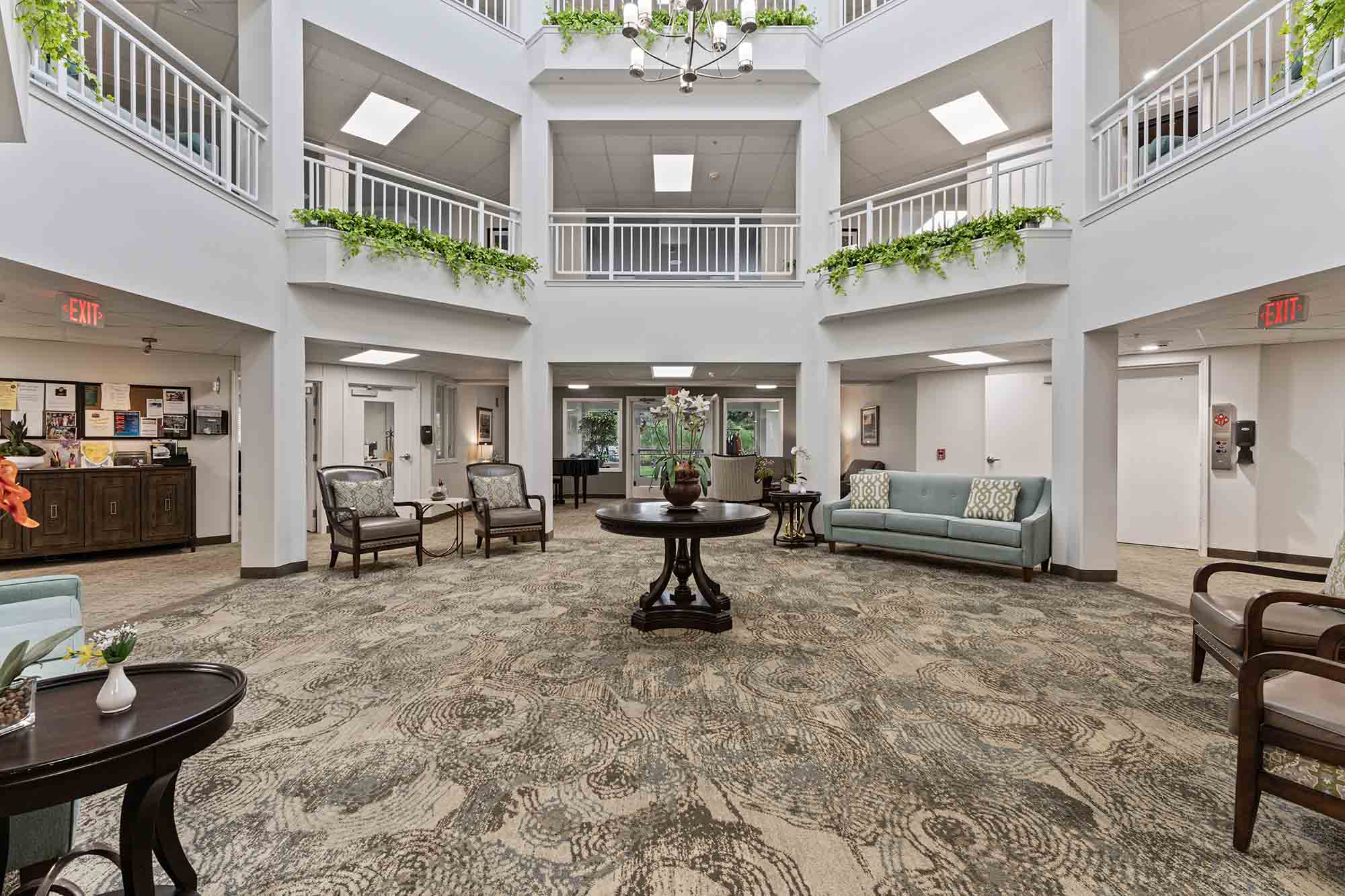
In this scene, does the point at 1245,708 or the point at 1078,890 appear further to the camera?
the point at 1245,708

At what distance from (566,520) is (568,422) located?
419cm

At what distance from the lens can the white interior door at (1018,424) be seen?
27.4ft

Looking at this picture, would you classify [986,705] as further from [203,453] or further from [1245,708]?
[203,453]

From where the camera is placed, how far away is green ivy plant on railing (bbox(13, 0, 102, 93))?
8.75 feet

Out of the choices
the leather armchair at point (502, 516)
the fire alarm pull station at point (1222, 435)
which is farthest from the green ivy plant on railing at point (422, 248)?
the fire alarm pull station at point (1222, 435)

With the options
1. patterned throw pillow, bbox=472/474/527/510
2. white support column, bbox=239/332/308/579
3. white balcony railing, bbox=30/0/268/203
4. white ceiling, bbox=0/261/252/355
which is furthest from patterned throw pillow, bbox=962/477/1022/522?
white balcony railing, bbox=30/0/268/203

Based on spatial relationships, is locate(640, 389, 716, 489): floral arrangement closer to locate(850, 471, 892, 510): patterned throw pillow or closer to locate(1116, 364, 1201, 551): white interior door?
locate(850, 471, 892, 510): patterned throw pillow

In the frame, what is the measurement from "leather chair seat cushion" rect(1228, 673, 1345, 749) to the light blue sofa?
388cm

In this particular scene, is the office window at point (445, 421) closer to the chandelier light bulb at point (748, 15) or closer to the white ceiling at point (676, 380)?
the white ceiling at point (676, 380)

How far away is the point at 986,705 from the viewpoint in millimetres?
3129

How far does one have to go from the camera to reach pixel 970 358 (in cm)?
840

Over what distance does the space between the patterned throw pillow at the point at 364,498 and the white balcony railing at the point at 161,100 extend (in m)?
3.01

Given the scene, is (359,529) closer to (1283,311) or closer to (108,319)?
(108,319)

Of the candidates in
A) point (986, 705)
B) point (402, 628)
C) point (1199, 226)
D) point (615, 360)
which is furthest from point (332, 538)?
point (1199, 226)
